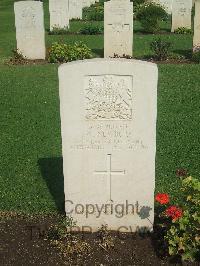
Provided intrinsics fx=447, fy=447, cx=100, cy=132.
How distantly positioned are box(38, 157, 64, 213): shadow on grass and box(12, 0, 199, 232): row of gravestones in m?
0.79

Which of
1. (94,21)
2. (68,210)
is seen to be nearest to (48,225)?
(68,210)

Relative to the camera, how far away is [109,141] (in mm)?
4691

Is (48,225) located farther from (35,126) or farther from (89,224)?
(35,126)

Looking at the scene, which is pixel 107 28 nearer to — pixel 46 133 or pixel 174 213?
pixel 46 133

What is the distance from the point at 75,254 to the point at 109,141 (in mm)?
1238

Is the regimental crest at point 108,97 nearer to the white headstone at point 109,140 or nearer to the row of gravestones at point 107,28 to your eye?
the white headstone at point 109,140

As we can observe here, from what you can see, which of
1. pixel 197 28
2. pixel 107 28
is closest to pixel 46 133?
pixel 107 28

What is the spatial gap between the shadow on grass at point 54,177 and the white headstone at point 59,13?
494 inches

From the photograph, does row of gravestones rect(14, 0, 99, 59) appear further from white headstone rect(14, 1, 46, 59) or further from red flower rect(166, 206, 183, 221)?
red flower rect(166, 206, 183, 221)

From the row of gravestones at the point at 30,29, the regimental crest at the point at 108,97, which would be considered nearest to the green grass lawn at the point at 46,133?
the row of gravestones at the point at 30,29

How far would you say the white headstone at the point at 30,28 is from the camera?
1355 cm

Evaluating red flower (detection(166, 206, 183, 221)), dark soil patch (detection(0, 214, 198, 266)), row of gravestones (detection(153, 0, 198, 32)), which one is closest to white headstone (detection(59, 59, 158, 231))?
dark soil patch (detection(0, 214, 198, 266))

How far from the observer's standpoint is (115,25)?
44.4 feet

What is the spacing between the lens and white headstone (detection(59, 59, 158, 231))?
14.5ft
